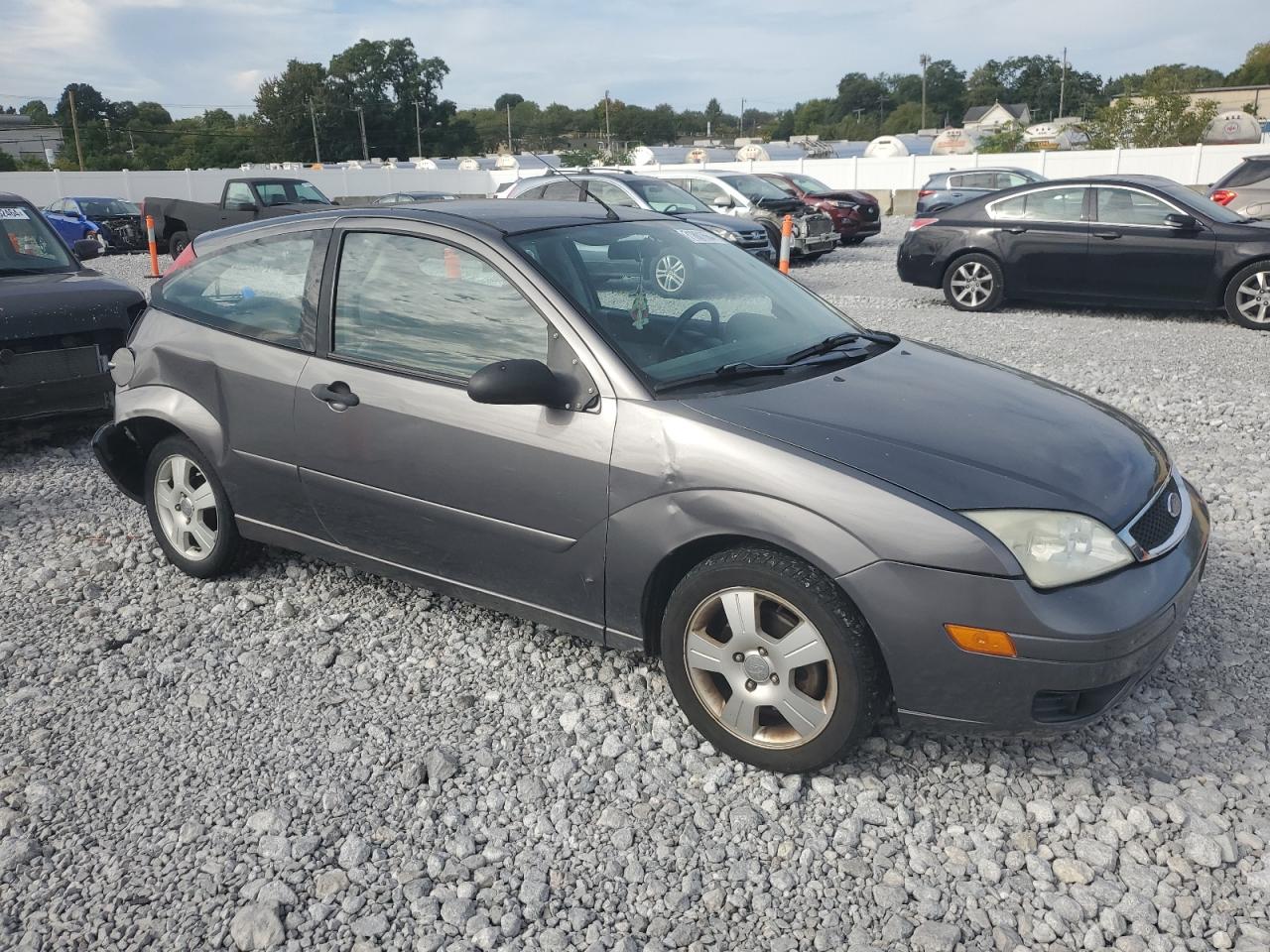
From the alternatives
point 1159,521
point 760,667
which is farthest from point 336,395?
point 1159,521

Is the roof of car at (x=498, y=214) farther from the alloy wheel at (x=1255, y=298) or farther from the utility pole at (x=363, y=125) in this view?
the utility pole at (x=363, y=125)

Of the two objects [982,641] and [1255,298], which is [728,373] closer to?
[982,641]

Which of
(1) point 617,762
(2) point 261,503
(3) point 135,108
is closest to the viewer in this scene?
(1) point 617,762

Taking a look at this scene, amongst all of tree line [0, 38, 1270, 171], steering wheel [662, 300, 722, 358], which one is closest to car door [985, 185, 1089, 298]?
steering wheel [662, 300, 722, 358]

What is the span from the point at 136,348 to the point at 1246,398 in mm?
7340

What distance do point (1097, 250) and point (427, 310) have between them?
963cm

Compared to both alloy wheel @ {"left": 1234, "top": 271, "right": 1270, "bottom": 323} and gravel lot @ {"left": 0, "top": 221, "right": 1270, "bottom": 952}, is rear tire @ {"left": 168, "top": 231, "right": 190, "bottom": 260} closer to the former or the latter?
gravel lot @ {"left": 0, "top": 221, "right": 1270, "bottom": 952}

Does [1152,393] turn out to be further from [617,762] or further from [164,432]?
[164,432]

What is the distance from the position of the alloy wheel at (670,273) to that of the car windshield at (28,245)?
5.58 meters

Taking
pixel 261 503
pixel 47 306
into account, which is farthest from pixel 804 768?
pixel 47 306

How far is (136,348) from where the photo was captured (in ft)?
15.2

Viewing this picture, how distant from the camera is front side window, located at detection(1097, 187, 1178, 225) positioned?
35.9ft

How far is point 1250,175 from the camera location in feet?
49.9

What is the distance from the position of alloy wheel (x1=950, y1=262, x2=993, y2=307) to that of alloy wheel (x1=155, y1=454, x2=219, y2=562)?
32.2 ft
